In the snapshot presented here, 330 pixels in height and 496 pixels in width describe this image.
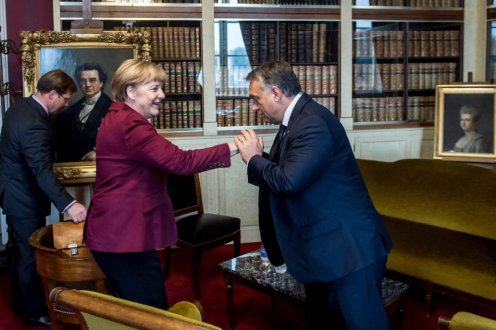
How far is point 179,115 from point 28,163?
2117 mm

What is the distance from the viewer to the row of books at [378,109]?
226 inches

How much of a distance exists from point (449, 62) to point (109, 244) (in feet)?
15.0

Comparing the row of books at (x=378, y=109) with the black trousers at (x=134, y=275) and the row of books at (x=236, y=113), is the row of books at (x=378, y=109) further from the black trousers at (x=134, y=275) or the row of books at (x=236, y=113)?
the black trousers at (x=134, y=275)

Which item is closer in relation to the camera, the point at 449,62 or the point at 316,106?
the point at 316,106

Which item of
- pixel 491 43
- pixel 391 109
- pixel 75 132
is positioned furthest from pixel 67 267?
pixel 491 43

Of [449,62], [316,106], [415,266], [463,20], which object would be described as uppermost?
[463,20]

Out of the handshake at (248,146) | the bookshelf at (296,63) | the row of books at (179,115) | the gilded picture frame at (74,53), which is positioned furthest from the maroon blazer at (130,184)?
the row of books at (179,115)

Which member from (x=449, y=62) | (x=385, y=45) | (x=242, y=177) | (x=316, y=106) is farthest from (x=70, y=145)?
(x=449, y=62)

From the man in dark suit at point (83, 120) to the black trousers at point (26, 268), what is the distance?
0.90 meters

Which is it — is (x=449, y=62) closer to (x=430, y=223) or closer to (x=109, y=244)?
(x=430, y=223)

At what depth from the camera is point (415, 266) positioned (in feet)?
12.4

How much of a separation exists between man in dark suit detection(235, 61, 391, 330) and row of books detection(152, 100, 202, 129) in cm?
293

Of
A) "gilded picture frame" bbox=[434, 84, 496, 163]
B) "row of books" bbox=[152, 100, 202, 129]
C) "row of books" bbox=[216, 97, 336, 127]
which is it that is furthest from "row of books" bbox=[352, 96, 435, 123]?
"row of books" bbox=[152, 100, 202, 129]

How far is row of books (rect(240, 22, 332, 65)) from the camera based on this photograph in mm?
5395
